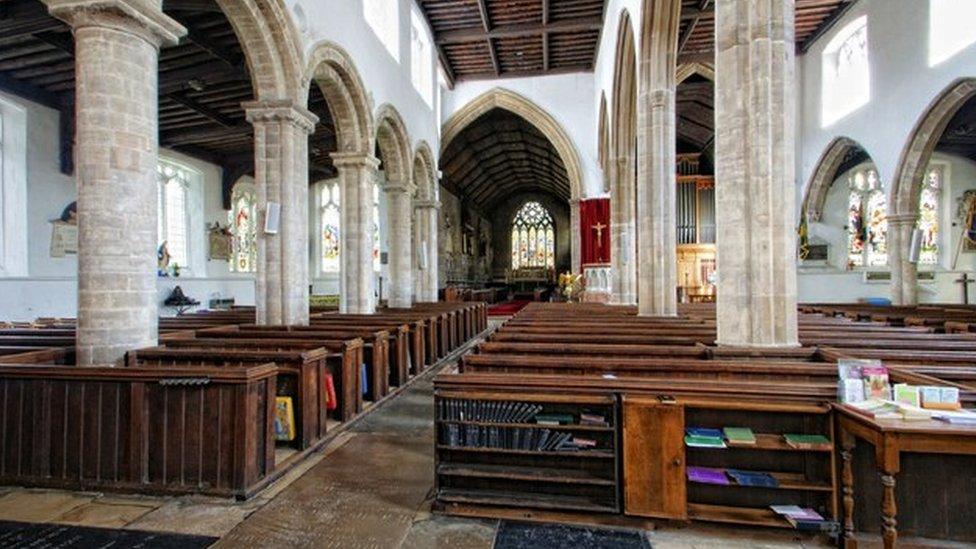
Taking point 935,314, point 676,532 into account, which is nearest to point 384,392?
point 676,532

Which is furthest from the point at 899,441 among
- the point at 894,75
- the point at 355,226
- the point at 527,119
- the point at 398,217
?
the point at 527,119

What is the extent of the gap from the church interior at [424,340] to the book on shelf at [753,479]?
0.04 metres

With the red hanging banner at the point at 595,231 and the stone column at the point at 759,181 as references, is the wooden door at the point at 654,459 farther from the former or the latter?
the red hanging banner at the point at 595,231

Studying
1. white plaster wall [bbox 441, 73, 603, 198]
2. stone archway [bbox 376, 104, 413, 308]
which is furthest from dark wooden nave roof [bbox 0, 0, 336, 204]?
white plaster wall [bbox 441, 73, 603, 198]

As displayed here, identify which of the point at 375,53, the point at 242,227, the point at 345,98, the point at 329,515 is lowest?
the point at 329,515

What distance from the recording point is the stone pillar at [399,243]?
1309 cm

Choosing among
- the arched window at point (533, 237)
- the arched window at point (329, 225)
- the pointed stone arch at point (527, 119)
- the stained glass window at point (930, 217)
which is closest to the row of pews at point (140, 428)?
the pointed stone arch at point (527, 119)

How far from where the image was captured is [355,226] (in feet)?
33.2

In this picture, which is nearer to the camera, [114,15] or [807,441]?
[807,441]

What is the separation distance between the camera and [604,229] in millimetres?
16422

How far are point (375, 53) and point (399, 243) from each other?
14.7 ft

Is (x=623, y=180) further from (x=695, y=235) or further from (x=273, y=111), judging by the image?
(x=273, y=111)

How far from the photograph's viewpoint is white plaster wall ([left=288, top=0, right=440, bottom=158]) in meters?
8.09

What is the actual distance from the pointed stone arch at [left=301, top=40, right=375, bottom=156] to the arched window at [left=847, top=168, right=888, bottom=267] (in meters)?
14.4
